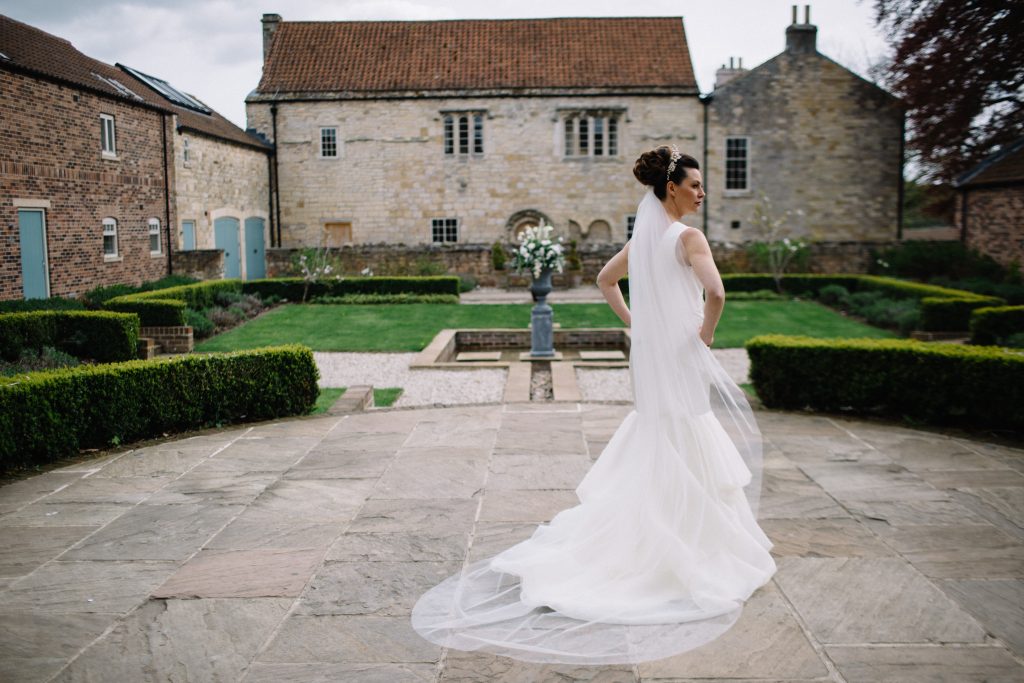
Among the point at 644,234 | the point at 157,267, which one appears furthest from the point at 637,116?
the point at 644,234

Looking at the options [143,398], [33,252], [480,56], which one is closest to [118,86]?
[33,252]

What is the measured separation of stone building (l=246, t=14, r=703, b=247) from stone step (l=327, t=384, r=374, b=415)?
74.1 ft

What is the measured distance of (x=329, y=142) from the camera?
32.7 metres

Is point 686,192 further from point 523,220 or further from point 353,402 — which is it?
point 523,220

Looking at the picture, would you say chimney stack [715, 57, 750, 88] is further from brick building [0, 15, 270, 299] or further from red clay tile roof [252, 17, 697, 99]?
brick building [0, 15, 270, 299]

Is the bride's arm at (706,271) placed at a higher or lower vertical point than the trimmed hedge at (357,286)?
higher

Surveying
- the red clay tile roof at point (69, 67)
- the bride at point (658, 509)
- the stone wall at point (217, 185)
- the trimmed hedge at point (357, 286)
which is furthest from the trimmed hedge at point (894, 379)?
the stone wall at point (217, 185)

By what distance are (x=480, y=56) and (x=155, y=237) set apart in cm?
1553

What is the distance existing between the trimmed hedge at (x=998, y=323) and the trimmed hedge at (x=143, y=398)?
474 inches

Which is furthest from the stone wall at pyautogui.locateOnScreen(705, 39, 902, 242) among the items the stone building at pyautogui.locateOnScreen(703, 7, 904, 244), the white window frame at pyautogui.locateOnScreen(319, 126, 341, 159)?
the white window frame at pyautogui.locateOnScreen(319, 126, 341, 159)

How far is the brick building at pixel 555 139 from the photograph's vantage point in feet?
105

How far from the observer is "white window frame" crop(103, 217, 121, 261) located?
→ 20.5 metres

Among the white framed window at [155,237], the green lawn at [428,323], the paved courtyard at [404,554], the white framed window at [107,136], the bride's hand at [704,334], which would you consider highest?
the white framed window at [107,136]

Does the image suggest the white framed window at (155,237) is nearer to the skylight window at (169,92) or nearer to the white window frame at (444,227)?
the skylight window at (169,92)
